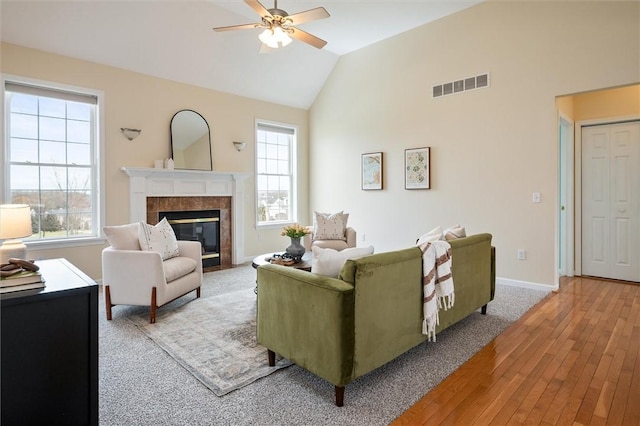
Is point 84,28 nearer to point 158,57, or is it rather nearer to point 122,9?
point 122,9

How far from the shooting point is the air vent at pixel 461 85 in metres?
4.69

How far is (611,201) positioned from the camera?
15.6ft

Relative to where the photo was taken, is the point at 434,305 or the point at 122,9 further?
the point at 122,9

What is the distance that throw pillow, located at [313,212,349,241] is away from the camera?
5320mm

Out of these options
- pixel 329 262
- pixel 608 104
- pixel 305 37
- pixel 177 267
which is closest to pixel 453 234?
pixel 329 262

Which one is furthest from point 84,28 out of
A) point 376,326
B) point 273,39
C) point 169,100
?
point 376,326

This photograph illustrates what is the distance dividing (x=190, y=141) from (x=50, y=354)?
436 centimetres

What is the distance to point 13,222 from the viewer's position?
9.12ft

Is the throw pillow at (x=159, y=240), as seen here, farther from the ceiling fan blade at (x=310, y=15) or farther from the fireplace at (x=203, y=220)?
the ceiling fan blade at (x=310, y=15)

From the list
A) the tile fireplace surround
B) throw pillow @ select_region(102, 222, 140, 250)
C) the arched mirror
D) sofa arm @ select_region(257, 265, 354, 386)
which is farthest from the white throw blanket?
the arched mirror

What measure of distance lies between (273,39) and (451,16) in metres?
3.07

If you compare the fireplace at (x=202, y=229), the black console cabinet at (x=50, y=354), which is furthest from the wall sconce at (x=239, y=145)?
the black console cabinet at (x=50, y=354)

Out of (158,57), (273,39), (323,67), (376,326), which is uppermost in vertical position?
(323,67)

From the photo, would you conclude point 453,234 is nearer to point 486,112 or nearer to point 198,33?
point 486,112
